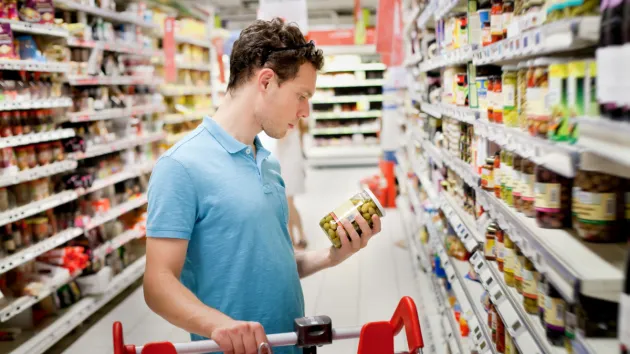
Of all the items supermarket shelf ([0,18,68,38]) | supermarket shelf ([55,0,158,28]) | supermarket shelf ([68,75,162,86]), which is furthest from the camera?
supermarket shelf ([68,75,162,86])

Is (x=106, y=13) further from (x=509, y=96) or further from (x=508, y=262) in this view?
(x=508, y=262)

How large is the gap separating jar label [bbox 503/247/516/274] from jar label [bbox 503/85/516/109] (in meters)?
0.51

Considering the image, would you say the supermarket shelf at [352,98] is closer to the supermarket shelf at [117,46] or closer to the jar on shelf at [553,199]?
the supermarket shelf at [117,46]

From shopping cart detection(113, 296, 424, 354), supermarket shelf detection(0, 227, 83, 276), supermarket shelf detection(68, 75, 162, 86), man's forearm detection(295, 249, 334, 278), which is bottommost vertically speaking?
supermarket shelf detection(0, 227, 83, 276)

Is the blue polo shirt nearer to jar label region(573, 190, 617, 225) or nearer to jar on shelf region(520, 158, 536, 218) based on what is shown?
jar on shelf region(520, 158, 536, 218)

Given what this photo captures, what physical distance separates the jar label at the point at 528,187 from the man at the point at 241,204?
1.60 ft

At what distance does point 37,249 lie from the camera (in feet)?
13.0

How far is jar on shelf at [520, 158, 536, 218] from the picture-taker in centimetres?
190

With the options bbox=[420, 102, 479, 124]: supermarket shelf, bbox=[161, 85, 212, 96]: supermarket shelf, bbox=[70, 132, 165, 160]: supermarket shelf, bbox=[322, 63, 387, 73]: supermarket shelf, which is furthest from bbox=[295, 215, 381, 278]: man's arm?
bbox=[322, 63, 387, 73]: supermarket shelf

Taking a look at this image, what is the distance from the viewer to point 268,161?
2.07m

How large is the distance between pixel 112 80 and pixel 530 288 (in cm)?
422

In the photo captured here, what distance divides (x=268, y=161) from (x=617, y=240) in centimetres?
109

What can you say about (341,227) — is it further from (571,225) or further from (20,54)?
(20,54)

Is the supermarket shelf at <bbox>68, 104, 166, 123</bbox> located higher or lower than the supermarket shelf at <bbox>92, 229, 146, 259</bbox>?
higher
